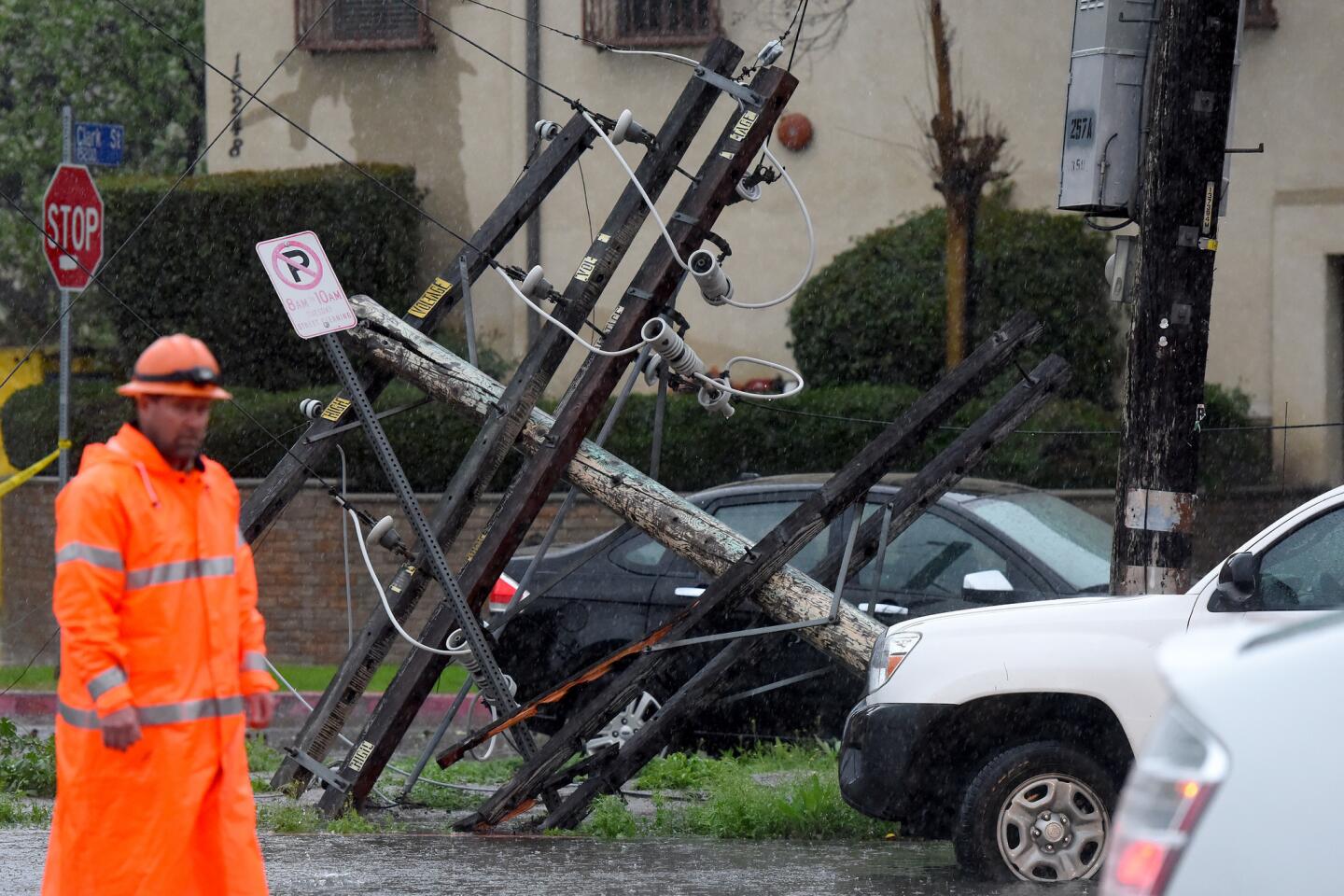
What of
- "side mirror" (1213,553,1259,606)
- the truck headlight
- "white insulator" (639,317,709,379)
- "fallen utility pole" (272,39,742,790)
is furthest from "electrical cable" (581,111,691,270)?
"side mirror" (1213,553,1259,606)

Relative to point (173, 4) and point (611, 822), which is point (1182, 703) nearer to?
point (611, 822)

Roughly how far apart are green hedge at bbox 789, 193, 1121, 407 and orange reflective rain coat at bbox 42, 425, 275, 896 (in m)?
13.0

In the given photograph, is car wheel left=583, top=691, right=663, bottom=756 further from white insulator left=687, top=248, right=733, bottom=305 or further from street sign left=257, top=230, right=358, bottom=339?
street sign left=257, top=230, right=358, bottom=339

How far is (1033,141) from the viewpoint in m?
18.3

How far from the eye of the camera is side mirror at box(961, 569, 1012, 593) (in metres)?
8.85

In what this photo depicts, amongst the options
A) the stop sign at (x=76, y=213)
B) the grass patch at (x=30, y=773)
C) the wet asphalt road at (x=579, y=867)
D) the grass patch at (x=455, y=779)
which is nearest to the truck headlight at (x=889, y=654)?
the wet asphalt road at (x=579, y=867)

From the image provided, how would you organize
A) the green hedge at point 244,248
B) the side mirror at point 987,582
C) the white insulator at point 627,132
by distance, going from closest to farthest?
the white insulator at point 627,132 → the side mirror at point 987,582 → the green hedge at point 244,248

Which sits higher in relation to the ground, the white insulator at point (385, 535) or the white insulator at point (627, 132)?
the white insulator at point (627, 132)

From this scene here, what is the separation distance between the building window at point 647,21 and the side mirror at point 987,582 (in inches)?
453

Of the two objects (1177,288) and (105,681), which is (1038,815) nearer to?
(1177,288)

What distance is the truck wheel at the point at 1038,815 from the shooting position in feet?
22.3

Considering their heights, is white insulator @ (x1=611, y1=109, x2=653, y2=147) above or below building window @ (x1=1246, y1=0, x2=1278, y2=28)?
below

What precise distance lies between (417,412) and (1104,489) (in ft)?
20.6

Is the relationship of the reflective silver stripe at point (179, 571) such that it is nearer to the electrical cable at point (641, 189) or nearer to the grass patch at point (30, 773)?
the electrical cable at point (641, 189)
